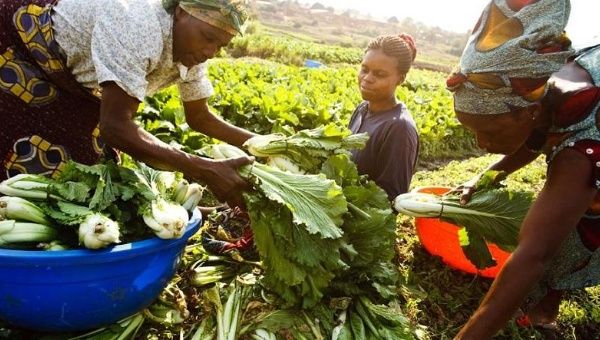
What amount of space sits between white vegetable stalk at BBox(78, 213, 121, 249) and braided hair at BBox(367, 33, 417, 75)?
2.56 metres

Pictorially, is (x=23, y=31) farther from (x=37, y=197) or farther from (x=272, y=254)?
(x=272, y=254)

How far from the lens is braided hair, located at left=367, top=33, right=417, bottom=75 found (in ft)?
12.3

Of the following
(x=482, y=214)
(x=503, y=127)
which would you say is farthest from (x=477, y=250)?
(x=503, y=127)

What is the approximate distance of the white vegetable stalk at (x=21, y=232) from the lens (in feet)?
6.52

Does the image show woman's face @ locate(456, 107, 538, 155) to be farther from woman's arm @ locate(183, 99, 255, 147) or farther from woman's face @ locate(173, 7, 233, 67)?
woman's arm @ locate(183, 99, 255, 147)

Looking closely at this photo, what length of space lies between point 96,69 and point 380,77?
7.20ft

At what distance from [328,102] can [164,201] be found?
501 centimetres

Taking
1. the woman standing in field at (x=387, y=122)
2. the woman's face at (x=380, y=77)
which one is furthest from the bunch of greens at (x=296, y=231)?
the woman's face at (x=380, y=77)

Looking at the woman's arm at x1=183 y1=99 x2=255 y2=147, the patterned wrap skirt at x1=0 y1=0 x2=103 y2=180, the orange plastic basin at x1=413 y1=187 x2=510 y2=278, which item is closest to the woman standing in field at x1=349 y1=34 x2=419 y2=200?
the orange plastic basin at x1=413 y1=187 x2=510 y2=278

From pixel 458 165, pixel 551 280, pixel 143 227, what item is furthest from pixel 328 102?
pixel 143 227

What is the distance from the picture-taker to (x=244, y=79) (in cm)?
909

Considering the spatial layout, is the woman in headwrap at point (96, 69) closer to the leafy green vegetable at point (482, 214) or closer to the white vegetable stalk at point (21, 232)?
the white vegetable stalk at point (21, 232)

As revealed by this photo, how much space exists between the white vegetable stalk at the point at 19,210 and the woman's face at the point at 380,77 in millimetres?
2505

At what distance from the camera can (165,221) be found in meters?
2.17
